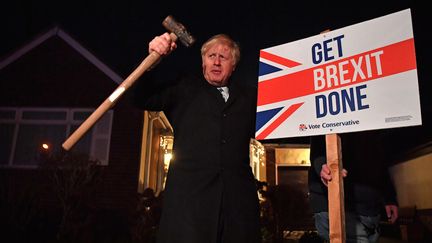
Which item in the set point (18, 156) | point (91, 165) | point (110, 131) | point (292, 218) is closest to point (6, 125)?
point (18, 156)

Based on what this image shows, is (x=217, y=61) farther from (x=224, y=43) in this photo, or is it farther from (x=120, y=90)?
(x=120, y=90)

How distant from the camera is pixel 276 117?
8.60 ft

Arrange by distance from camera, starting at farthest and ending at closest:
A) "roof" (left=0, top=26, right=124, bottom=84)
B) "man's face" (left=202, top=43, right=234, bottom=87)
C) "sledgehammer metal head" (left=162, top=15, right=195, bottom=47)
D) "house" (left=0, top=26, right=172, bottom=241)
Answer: "roof" (left=0, top=26, right=124, bottom=84) < "house" (left=0, top=26, right=172, bottom=241) < "man's face" (left=202, top=43, right=234, bottom=87) < "sledgehammer metal head" (left=162, top=15, right=195, bottom=47)

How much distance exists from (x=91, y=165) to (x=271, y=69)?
23.3 feet

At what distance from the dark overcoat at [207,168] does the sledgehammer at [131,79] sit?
0.18 meters

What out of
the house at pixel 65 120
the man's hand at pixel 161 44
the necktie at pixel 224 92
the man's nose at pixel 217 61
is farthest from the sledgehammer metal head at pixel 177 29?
the house at pixel 65 120

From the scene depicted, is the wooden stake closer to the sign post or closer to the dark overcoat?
the sign post

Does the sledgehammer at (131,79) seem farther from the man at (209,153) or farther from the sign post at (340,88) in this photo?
the sign post at (340,88)

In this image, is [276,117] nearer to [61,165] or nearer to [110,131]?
[61,165]

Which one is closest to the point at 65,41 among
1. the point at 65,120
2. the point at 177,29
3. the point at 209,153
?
the point at 65,120

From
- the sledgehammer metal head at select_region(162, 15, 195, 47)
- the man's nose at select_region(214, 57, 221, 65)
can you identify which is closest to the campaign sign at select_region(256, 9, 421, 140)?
the man's nose at select_region(214, 57, 221, 65)

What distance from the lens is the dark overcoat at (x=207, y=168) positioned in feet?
7.10

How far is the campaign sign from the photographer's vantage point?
2.18m

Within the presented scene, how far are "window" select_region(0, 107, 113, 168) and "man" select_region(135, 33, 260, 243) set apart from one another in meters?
8.76
